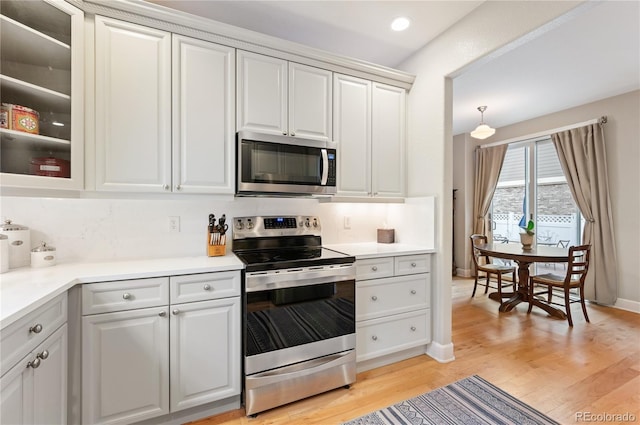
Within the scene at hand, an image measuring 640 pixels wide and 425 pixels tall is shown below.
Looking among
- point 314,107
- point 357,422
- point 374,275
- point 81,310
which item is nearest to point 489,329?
point 374,275

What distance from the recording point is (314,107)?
2.31 metres

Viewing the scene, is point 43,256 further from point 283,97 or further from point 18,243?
point 283,97

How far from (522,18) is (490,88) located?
6.28 ft

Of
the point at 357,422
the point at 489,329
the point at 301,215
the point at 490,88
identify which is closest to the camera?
the point at 357,422

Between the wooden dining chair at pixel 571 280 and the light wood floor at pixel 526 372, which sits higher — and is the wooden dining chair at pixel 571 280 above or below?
above

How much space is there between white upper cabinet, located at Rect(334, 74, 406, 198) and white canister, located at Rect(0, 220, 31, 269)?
2.12 metres

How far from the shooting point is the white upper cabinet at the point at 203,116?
1896mm

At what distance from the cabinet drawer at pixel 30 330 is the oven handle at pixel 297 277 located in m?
0.88

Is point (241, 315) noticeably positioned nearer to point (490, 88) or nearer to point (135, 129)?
point (135, 129)

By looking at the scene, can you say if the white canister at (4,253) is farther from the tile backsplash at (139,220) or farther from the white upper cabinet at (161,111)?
the white upper cabinet at (161,111)

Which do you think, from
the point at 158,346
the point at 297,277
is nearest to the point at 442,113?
the point at 297,277

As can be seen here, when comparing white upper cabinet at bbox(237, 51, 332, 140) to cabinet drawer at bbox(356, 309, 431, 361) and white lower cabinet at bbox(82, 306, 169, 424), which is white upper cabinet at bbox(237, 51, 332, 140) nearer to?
white lower cabinet at bbox(82, 306, 169, 424)

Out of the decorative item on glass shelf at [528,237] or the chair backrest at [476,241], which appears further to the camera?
the chair backrest at [476,241]
